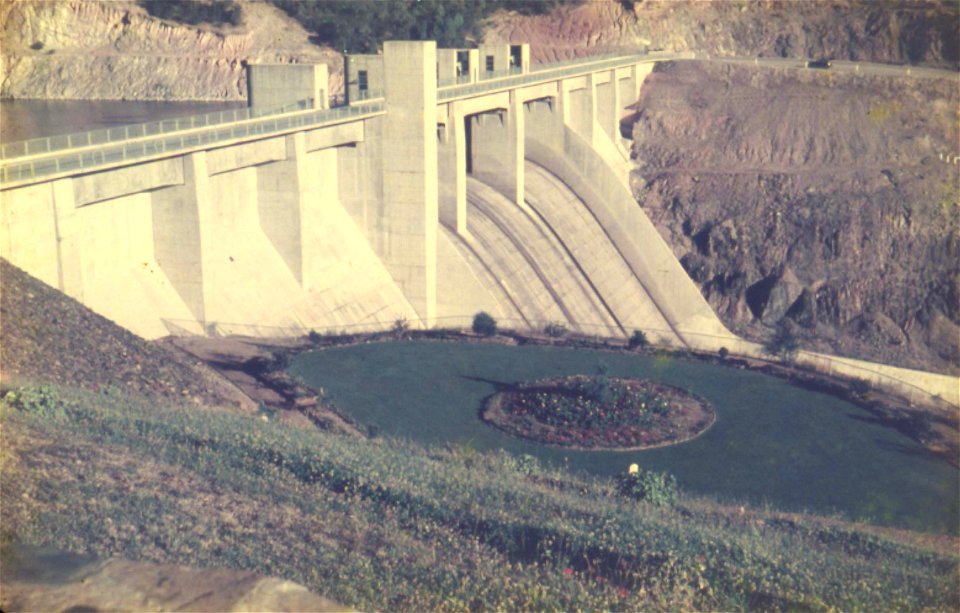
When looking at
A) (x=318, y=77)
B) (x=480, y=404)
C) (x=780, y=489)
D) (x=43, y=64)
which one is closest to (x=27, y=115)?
(x=43, y=64)

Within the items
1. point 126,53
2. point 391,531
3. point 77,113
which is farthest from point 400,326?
point 126,53

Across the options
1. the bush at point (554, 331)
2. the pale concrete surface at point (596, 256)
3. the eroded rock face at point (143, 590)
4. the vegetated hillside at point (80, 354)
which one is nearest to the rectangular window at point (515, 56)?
the pale concrete surface at point (596, 256)

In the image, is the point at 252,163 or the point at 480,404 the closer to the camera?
the point at 480,404

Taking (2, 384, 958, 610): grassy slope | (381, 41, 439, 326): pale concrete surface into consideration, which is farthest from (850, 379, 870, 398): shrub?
(2, 384, 958, 610): grassy slope

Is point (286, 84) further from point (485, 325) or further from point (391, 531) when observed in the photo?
point (391, 531)

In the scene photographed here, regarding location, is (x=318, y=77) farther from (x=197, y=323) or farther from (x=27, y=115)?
(x=27, y=115)

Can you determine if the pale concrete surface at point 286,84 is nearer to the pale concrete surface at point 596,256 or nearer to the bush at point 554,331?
the bush at point 554,331
